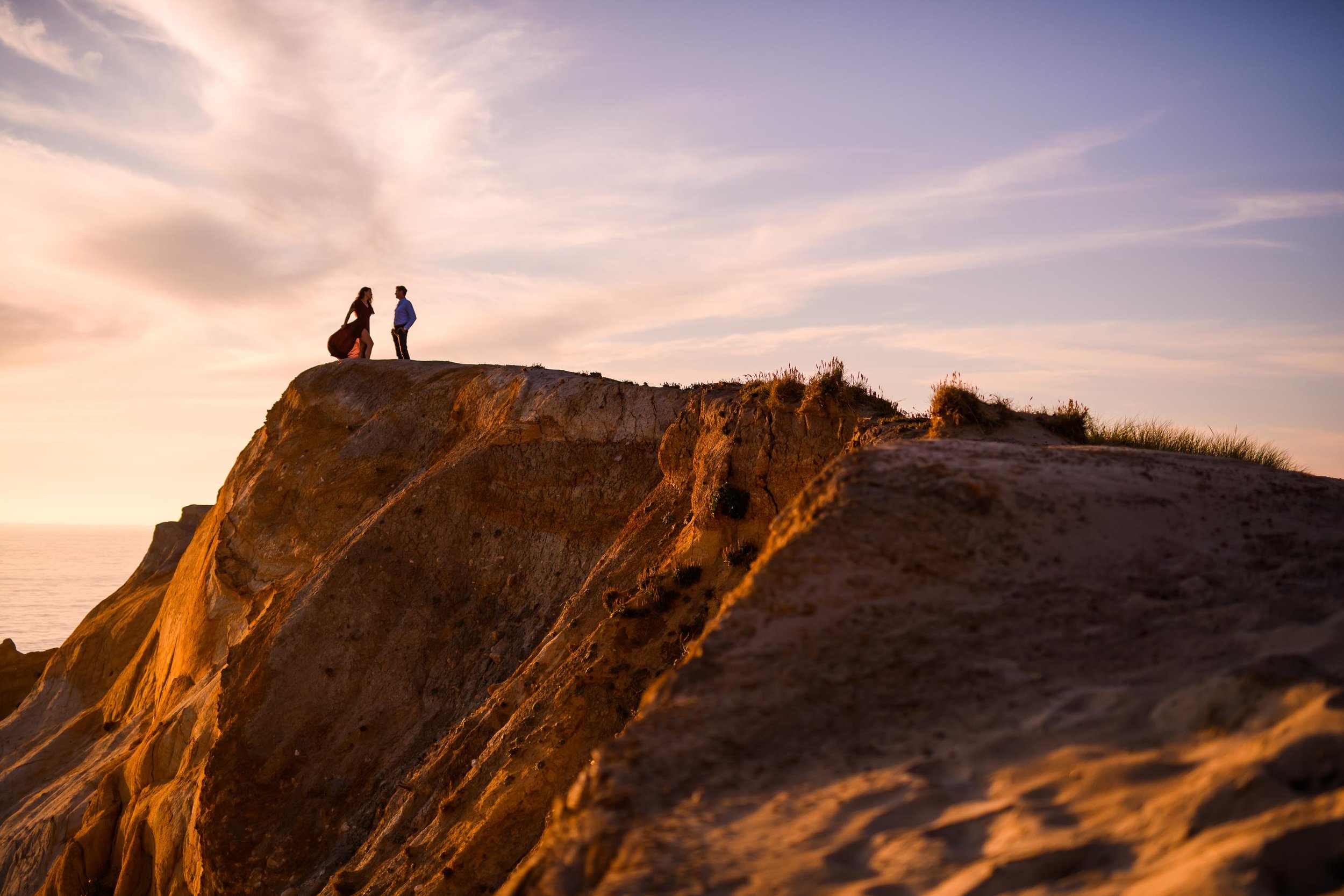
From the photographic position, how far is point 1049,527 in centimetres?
571

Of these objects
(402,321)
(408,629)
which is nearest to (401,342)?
(402,321)

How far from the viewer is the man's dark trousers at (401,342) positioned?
2247 centimetres

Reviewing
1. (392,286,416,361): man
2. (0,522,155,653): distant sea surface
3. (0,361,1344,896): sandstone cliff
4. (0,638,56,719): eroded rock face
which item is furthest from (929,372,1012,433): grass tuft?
(0,522,155,653): distant sea surface

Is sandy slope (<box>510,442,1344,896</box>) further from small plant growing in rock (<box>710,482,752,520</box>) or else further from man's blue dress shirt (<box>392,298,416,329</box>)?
man's blue dress shirt (<box>392,298,416,329</box>)

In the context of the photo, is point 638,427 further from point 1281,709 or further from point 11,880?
point 11,880

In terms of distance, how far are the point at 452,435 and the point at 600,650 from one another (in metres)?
9.42

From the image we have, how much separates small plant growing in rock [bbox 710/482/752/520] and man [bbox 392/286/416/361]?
12438mm

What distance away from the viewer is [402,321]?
2203cm

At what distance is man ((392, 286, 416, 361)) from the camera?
70.6ft

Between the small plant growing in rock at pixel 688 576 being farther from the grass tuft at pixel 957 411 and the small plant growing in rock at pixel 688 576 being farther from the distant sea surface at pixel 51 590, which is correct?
the distant sea surface at pixel 51 590

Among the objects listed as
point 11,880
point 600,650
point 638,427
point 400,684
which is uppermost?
point 638,427

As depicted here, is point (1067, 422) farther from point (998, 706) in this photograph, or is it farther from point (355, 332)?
point (355, 332)

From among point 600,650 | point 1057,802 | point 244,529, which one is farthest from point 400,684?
point 1057,802

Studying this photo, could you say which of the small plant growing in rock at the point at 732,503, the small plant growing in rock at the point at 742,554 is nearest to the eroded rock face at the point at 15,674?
the small plant growing in rock at the point at 732,503
